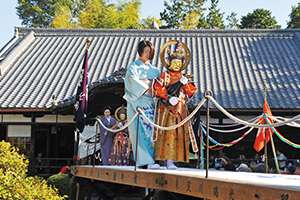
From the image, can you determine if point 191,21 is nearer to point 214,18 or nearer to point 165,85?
point 214,18

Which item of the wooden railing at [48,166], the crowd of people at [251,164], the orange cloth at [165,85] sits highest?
the orange cloth at [165,85]

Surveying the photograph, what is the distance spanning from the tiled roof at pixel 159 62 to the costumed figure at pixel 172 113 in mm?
5571

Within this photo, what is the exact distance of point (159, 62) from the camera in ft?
47.9

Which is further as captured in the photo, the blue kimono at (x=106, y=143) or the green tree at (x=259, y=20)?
the green tree at (x=259, y=20)

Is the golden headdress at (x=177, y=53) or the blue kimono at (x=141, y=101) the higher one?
the golden headdress at (x=177, y=53)

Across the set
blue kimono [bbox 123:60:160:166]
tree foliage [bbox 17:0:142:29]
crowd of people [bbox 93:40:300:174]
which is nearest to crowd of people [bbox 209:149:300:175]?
crowd of people [bbox 93:40:300:174]

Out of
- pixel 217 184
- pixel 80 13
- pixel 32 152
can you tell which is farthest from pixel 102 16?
pixel 217 184

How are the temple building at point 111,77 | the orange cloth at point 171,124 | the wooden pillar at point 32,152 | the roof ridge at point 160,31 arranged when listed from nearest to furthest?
the orange cloth at point 171,124 < the temple building at point 111,77 < the wooden pillar at point 32,152 < the roof ridge at point 160,31

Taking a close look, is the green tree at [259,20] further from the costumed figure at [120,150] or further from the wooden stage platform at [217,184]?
the wooden stage platform at [217,184]

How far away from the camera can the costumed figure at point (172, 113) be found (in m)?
5.03

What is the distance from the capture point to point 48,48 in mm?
16266

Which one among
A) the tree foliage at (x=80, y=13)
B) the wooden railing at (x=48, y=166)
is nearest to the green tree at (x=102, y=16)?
the tree foliage at (x=80, y=13)

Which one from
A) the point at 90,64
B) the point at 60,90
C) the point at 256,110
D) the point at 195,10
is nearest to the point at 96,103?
the point at 60,90

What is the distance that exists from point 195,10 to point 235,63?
51.5 feet
